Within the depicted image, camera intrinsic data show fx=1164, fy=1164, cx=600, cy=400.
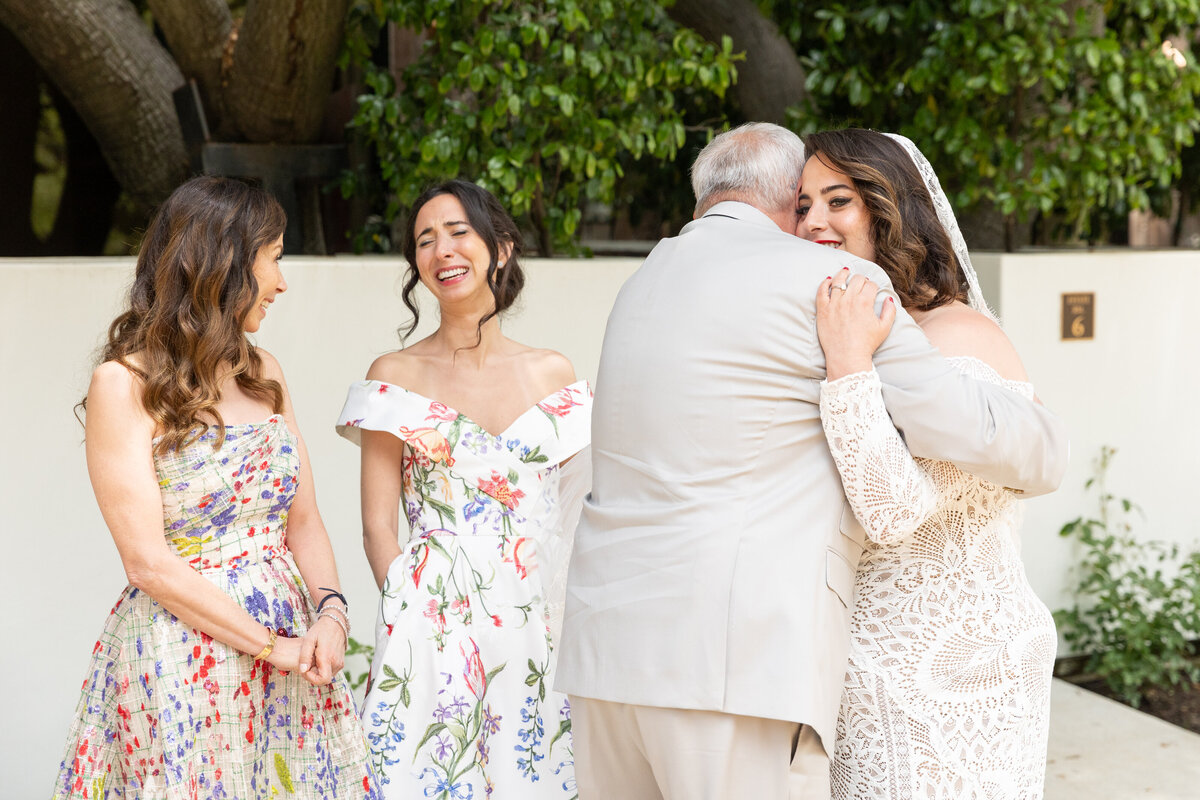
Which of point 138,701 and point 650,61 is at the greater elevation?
point 650,61

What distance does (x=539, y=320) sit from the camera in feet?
13.5

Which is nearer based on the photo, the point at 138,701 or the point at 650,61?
the point at 138,701

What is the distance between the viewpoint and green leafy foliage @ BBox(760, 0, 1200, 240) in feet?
14.4

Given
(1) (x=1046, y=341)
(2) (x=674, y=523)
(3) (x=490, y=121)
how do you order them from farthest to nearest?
1. (1) (x=1046, y=341)
2. (3) (x=490, y=121)
3. (2) (x=674, y=523)

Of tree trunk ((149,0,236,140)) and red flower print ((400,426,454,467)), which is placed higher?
tree trunk ((149,0,236,140))

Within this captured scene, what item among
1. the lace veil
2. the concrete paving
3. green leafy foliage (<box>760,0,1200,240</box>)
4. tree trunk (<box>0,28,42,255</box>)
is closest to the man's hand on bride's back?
the lace veil

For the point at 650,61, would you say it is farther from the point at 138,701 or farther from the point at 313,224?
the point at 138,701

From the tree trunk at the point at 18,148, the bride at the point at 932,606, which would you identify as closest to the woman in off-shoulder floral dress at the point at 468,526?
the bride at the point at 932,606

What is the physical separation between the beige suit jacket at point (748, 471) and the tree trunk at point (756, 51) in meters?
3.52

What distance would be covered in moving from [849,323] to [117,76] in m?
3.65

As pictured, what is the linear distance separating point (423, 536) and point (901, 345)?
1.25 m

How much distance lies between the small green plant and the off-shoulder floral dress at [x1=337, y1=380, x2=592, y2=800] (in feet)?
9.51

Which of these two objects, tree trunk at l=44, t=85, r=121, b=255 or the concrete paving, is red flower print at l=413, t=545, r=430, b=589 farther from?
tree trunk at l=44, t=85, r=121, b=255

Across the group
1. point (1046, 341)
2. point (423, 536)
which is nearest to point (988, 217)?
point (1046, 341)
